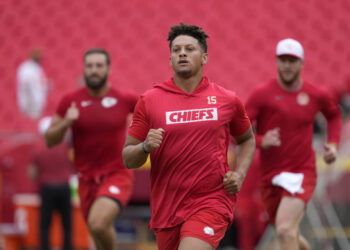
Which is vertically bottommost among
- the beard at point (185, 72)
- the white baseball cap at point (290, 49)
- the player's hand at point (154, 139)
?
the player's hand at point (154, 139)

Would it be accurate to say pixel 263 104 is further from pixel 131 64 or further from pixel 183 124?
pixel 131 64

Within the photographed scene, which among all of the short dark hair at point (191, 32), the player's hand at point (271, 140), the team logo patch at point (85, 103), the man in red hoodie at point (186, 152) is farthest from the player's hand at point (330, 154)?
the team logo patch at point (85, 103)

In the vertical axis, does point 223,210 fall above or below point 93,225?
above

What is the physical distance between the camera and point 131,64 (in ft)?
54.9

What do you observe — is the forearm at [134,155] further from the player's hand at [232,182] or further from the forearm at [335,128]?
the forearm at [335,128]

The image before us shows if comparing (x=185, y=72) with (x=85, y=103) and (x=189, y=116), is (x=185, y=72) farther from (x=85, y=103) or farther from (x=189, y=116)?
(x=85, y=103)

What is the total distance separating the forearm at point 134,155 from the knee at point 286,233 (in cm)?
203

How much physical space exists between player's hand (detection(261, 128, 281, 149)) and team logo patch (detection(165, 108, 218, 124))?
1642mm

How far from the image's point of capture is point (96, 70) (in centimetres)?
668

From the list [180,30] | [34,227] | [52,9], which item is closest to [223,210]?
[180,30]

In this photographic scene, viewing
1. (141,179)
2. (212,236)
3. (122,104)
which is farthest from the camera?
(141,179)

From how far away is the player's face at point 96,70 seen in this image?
663cm

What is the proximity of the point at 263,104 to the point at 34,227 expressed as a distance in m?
6.84

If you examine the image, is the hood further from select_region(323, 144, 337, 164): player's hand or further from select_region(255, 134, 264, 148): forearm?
select_region(323, 144, 337, 164): player's hand
